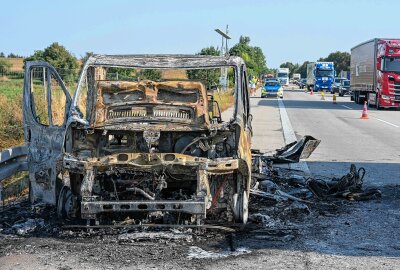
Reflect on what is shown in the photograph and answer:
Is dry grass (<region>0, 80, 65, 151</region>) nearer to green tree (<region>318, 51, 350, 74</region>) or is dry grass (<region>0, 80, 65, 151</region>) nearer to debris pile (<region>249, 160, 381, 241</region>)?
debris pile (<region>249, 160, 381, 241</region>)

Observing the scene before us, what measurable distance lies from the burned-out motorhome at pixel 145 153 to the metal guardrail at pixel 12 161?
0.43m

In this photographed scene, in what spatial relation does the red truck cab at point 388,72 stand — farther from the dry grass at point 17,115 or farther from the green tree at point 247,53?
the dry grass at point 17,115

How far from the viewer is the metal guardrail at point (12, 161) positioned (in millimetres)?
8539

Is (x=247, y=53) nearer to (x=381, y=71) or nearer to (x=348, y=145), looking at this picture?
(x=381, y=71)

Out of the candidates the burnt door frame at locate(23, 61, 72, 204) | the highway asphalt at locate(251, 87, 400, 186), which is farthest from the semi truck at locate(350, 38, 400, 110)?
the burnt door frame at locate(23, 61, 72, 204)

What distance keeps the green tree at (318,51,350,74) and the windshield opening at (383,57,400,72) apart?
134 meters

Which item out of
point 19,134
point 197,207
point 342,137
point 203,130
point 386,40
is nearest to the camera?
point 197,207

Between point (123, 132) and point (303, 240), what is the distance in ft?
8.14

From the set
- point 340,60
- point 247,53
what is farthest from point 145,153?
point 340,60

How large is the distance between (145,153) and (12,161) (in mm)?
2980

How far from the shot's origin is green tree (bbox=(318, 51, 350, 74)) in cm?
16738

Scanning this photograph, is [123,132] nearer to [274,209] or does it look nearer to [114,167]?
[114,167]

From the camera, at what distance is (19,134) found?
15719 millimetres

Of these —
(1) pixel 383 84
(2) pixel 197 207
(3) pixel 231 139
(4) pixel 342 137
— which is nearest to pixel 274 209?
(3) pixel 231 139
